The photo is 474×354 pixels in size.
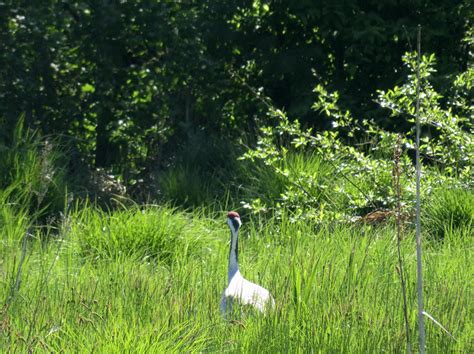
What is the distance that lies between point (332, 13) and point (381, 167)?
159 inches

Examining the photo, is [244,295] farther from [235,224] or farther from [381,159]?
[381,159]

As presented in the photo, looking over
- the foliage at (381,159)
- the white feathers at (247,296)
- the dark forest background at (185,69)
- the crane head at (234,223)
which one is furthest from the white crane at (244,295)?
the dark forest background at (185,69)

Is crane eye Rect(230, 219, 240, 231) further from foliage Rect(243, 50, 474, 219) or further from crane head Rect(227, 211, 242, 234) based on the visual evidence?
foliage Rect(243, 50, 474, 219)

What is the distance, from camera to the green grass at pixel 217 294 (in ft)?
14.4

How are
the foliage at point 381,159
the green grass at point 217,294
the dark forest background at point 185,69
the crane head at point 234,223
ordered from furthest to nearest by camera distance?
the dark forest background at point 185,69
the foliage at point 381,159
the crane head at point 234,223
the green grass at point 217,294

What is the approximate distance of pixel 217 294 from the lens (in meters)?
5.65

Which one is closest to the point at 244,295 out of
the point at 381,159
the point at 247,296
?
the point at 247,296

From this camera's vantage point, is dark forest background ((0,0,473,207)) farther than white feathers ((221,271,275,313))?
Yes

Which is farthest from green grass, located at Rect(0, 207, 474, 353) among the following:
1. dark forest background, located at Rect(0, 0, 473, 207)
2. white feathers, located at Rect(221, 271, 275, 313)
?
dark forest background, located at Rect(0, 0, 473, 207)

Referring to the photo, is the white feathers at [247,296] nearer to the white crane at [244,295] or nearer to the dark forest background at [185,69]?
the white crane at [244,295]

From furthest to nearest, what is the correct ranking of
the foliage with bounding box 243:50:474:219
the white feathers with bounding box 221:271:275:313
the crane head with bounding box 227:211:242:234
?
the foliage with bounding box 243:50:474:219
the crane head with bounding box 227:211:242:234
the white feathers with bounding box 221:271:275:313

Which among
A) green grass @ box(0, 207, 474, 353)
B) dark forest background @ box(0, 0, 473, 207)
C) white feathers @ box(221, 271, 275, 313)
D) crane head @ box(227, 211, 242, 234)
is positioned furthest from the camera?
dark forest background @ box(0, 0, 473, 207)

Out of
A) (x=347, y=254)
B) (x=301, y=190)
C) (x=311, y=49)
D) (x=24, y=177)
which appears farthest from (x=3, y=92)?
(x=347, y=254)

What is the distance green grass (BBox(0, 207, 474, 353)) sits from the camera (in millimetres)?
4379
